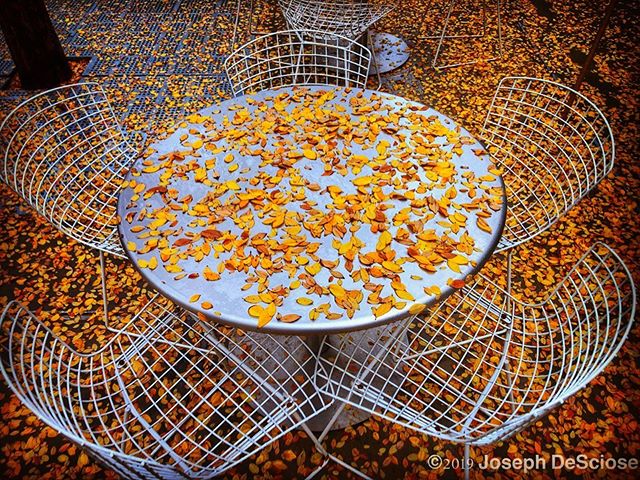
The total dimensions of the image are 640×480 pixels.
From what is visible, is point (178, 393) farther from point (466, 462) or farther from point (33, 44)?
point (33, 44)

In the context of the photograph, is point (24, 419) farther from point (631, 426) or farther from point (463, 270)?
point (631, 426)

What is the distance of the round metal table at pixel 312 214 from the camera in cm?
142

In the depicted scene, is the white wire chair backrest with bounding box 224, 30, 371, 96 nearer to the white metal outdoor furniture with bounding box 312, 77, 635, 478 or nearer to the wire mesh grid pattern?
the white metal outdoor furniture with bounding box 312, 77, 635, 478

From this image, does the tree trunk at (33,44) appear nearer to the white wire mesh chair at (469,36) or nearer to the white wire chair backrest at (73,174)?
the white wire chair backrest at (73,174)

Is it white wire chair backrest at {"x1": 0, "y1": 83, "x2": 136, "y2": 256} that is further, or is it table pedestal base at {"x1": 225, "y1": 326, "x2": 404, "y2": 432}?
table pedestal base at {"x1": 225, "y1": 326, "x2": 404, "y2": 432}

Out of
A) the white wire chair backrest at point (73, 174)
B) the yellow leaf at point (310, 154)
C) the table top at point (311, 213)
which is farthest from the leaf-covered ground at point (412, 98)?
the yellow leaf at point (310, 154)

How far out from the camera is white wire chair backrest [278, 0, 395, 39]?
3.62 meters

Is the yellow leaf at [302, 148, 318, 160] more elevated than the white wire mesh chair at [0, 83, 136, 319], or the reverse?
the yellow leaf at [302, 148, 318, 160]

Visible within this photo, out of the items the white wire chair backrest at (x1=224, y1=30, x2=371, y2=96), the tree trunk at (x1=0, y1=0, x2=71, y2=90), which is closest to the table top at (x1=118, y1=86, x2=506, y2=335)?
the white wire chair backrest at (x1=224, y1=30, x2=371, y2=96)

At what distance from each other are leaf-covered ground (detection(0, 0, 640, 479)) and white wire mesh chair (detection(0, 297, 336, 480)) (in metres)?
0.18

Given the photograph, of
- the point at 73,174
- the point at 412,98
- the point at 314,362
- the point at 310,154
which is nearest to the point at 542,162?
the point at 310,154

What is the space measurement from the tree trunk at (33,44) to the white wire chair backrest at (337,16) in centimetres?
216

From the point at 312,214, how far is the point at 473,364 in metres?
1.36

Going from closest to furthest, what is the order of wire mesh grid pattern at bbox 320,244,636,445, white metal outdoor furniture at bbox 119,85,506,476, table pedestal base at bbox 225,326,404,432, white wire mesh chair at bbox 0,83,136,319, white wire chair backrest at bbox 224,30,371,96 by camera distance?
white metal outdoor furniture at bbox 119,85,506,476, wire mesh grid pattern at bbox 320,244,636,445, white wire mesh chair at bbox 0,83,136,319, table pedestal base at bbox 225,326,404,432, white wire chair backrest at bbox 224,30,371,96
